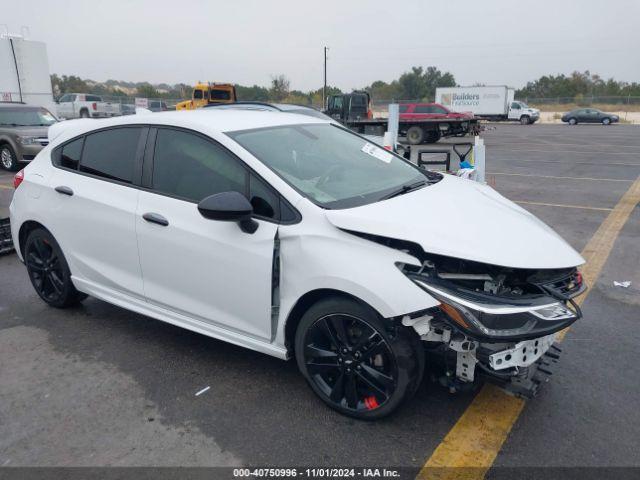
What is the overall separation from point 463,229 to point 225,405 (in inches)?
67.4

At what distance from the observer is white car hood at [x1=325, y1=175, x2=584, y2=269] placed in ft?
8.52

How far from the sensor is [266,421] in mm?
2922

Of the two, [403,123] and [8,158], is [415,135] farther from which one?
[8,158]

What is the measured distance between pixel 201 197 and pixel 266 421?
1.40 meters

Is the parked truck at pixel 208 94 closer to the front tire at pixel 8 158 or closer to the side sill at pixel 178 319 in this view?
the front tire at pixel 8 158

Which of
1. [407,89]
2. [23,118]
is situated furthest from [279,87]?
[23,118]

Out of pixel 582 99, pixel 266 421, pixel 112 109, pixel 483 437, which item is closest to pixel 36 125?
pixel 266 421

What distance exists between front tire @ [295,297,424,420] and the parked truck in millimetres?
23435

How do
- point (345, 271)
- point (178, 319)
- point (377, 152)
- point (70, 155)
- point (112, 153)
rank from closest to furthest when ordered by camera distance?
point (345, 271)
point (178, 319)
point (112, 153)
point (377, 152)
point (70, 155)

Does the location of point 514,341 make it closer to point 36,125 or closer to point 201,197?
point 201,197

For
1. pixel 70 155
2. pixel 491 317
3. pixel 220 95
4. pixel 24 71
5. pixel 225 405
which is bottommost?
pixel 225 405

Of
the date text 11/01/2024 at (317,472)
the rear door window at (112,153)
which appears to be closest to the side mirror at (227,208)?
the rear door window at (112,153)

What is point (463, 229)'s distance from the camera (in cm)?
277

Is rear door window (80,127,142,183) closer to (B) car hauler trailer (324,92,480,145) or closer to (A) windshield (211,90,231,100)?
(B) car hauler trailer (324,92,480,145)
